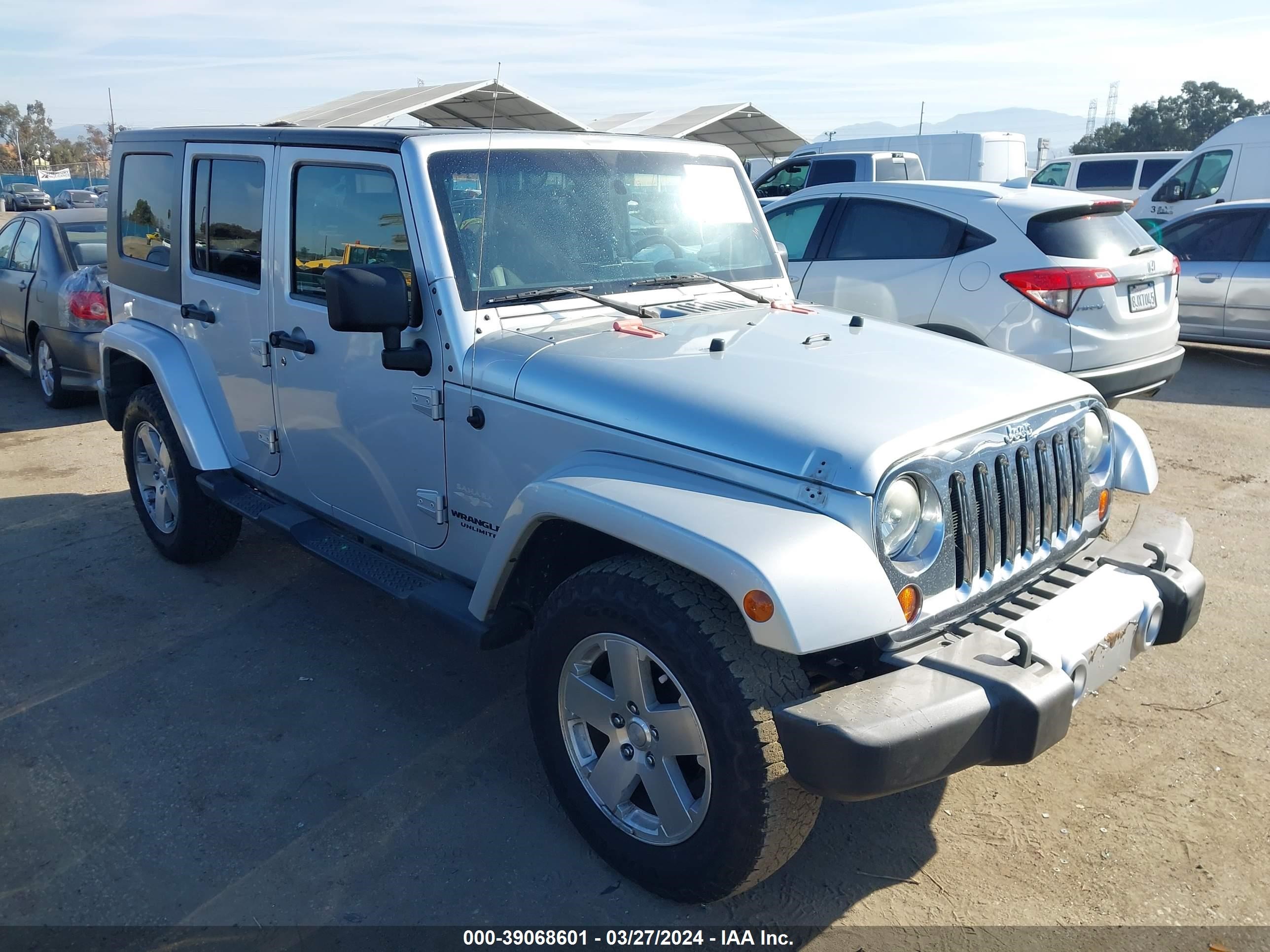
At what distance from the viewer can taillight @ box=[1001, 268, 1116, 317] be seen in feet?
19.7

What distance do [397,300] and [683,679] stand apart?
1.44 m

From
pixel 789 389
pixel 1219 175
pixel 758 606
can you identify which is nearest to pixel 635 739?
pixel 758 606

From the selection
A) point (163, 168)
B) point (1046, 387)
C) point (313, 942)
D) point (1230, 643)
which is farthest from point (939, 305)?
point (313, 942)

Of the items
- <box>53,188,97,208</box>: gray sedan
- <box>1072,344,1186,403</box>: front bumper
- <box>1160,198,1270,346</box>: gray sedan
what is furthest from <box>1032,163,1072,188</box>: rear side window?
<box>53,188,97,208</box>: gray sedan

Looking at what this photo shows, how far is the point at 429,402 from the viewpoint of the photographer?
329cm

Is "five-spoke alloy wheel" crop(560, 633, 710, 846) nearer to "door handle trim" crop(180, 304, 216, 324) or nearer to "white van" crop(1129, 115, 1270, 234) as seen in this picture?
"door handle trim" crop(180, 304, 216, 324)

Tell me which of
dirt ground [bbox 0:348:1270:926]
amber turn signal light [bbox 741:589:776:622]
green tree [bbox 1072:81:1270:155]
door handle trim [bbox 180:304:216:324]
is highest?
green tree [bbox 1072:81:1270:155]

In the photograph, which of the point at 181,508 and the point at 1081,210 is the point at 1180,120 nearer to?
the point at 1081,210

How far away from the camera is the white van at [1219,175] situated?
536 inches

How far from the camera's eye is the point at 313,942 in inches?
103

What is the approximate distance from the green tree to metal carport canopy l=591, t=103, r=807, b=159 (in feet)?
80.9

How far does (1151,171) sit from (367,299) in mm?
19569

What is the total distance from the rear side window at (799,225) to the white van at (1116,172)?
13226 millimetres

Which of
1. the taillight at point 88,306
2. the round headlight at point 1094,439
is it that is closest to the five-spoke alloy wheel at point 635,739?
the round headlight at point 1094,439
